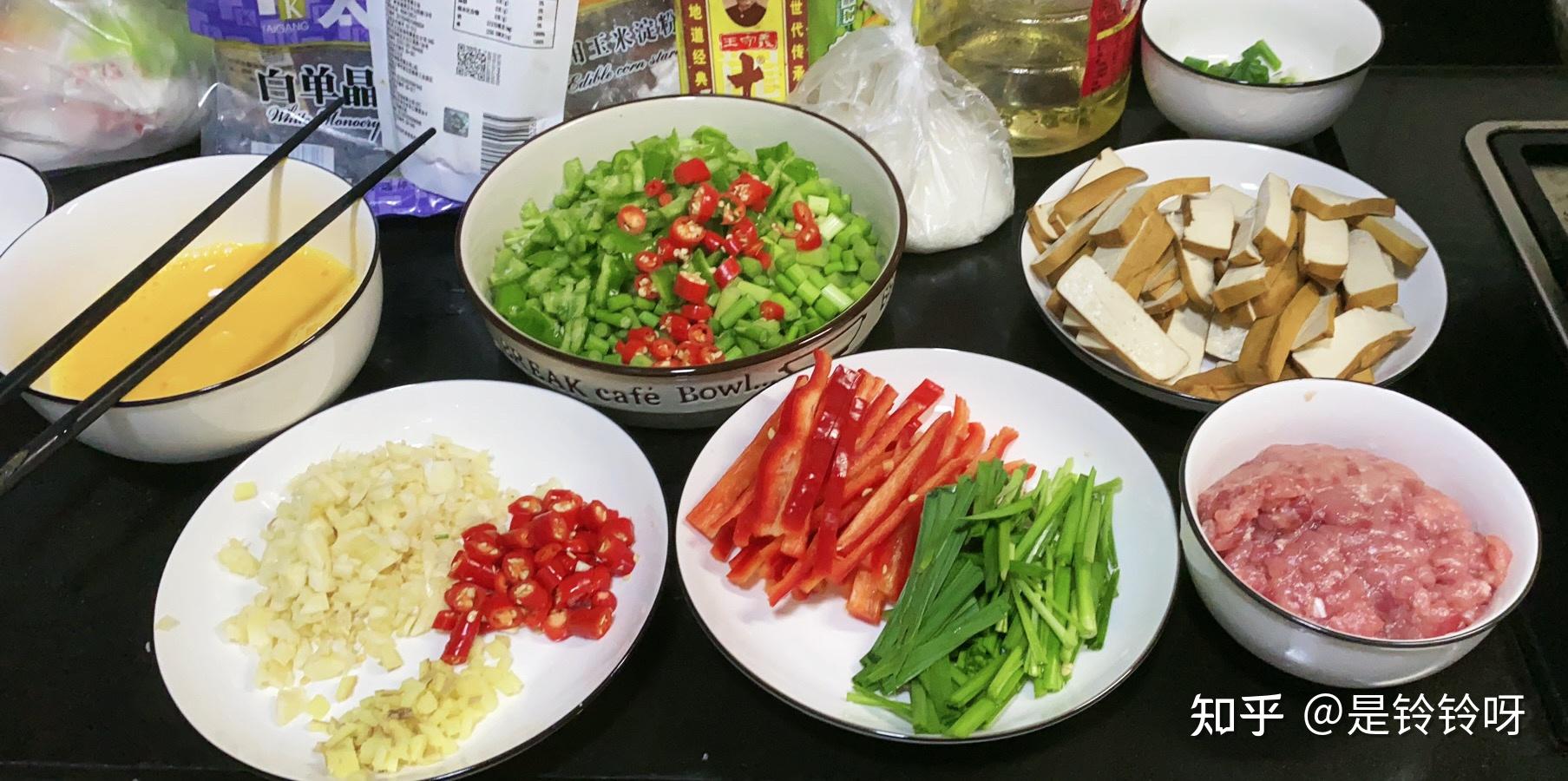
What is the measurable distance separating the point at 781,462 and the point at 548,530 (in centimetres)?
27

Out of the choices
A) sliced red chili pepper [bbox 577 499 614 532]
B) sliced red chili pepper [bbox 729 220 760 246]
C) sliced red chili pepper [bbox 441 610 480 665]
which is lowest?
sliced red chili pepper [bbox 441 610 480 665]

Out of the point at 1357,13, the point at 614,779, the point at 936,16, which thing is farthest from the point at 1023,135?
the point at 614,779

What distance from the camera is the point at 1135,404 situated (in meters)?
1.37

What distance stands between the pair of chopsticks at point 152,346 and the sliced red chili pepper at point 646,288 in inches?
14.9

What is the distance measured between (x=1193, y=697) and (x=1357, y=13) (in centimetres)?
124

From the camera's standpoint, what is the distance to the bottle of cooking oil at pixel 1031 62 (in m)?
1.71

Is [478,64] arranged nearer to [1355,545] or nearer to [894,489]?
[894,489]

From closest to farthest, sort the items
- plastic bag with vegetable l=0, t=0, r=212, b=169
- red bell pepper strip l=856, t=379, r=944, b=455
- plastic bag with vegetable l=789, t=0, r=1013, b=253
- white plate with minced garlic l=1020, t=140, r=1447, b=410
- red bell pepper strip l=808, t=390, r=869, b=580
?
red bell pepper strip l=808, t=390, r=869, b=580
red bell pepper strip l=856, t=379, r=944, b=455
white plate with minced garlic l=1020, t=140, r=1447, b=410
plastic bag with vegetable l=789, t=0, r=1013, b=253
plastic bag with vegetable l=0, t=0, r=212, b=169

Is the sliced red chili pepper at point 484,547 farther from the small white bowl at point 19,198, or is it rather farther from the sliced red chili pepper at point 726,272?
the small white bowl at point 19,198

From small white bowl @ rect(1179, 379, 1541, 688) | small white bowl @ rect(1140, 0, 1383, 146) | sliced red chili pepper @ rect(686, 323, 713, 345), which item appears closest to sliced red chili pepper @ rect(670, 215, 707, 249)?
sliced red chili pepper @ rect(686, 323, 713, 345)

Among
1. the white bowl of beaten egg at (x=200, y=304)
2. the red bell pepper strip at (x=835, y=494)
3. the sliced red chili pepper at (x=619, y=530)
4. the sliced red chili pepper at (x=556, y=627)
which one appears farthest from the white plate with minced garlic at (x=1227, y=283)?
the white bowl of beaten egg at (x=200, y=304)

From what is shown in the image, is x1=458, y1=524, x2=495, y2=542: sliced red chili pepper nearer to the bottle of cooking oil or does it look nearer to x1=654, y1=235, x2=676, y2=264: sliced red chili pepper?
x1=654, y1=235, x2=676, y2=264: sliced red chili pepper

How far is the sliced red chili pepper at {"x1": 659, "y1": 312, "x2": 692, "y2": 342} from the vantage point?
1.35m

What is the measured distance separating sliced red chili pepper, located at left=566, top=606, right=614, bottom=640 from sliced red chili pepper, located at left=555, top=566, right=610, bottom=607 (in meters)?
0.01
